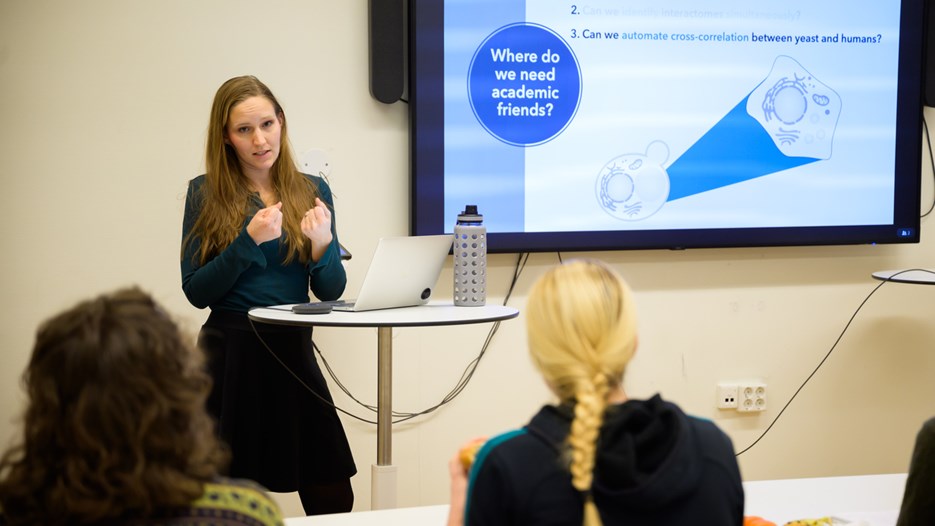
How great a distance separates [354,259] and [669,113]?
1234 mm

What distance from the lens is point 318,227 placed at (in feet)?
8.26

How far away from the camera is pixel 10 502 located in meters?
1.10

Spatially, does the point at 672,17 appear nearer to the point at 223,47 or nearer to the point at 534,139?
the point at 534,139

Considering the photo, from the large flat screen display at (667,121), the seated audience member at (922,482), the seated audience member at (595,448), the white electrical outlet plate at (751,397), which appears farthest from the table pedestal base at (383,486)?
the white electrical outlet plate at (751,397)

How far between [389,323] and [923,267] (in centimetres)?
260

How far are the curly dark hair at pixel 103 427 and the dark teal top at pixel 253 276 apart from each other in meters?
1.39

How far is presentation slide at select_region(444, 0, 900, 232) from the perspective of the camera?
3383mm

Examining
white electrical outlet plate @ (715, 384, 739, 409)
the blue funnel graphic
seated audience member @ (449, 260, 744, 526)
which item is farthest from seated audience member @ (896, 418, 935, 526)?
white electrical outlet plate @ (715, 384, 739, 409)

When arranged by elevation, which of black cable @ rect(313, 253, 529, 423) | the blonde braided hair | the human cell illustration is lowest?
black cable @ rect(313, 253, 529, 423)

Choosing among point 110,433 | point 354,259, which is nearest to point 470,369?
point 354,259

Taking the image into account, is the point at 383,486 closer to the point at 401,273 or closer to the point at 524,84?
the point at 401,273

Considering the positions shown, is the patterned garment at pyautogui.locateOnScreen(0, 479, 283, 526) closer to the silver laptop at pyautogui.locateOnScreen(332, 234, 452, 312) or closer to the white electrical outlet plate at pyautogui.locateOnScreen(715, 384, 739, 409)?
the silver laptop at pyautogui.locateOnScreen(332, 234, 452, 312)

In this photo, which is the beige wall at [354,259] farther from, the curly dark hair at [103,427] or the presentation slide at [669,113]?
the curly dark hair at [103,427]

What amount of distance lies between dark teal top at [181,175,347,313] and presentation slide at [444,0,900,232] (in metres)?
0.80
